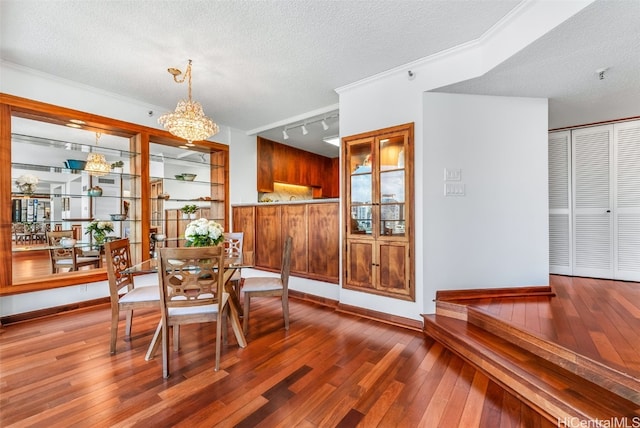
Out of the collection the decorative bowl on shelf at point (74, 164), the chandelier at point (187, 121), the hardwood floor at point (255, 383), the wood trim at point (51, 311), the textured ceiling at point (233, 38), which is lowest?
the hardwood floor at point (255, 383)

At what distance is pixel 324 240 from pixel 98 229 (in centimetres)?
348

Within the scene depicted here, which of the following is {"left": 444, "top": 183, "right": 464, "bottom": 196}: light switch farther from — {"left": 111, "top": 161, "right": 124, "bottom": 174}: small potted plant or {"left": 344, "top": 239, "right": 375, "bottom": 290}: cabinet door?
{"left": 111, "top": 161, "right": 124, "bottom": 174}: small potted plant

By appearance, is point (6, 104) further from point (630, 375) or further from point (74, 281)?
point (630, 375)

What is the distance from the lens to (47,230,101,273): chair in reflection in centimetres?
351

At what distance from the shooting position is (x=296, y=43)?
2.50 metres

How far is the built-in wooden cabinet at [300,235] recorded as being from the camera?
11.8 ft

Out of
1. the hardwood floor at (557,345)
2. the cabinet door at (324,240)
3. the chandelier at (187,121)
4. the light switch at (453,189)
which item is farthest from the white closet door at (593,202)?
the chandelier at (187,121)

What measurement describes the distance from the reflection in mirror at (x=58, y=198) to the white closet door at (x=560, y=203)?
21.6 ft

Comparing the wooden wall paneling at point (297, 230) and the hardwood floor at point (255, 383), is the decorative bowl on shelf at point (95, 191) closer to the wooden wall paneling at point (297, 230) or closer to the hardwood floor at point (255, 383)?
the hardwood floor at point (255, 383)

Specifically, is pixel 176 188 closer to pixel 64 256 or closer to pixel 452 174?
pixel 64 256

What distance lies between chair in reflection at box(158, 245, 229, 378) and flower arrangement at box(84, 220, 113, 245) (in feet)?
9.71

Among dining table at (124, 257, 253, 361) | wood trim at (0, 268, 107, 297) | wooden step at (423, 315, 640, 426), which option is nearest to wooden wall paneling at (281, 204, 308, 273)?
dining table at (124, 257, 253, 361)

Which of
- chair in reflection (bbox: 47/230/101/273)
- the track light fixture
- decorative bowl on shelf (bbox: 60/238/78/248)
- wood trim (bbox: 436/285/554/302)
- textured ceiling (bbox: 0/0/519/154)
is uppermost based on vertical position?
textured ceiling (bbox: 0/0/519/154)

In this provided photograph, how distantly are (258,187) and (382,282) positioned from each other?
3380 mm
